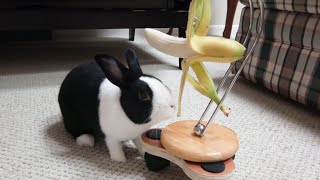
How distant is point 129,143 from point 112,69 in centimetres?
22

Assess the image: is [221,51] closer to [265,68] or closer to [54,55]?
[265,68]

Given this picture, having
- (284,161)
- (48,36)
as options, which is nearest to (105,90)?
(284,161)

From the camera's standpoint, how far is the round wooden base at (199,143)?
536 millimetres

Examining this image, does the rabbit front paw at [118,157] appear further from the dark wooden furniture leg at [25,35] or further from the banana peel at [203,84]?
the dark wooden furniture leg at [25,35]

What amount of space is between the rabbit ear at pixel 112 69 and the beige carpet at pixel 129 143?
17 centimetres

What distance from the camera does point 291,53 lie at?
1.02 metres

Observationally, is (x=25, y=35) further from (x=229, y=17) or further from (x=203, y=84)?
(x=203, y=84)

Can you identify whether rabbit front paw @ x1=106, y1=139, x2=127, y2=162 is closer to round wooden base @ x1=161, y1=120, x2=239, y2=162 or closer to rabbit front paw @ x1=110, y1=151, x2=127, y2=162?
rabbit front paw @ x1=110, y1=151, x2=127, y2=162

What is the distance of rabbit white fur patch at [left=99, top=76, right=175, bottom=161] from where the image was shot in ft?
1.94

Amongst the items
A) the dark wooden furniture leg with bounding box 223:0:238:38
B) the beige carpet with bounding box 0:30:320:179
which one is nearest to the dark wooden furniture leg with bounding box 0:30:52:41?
the beige carpet with bounding box 0:30:320:179

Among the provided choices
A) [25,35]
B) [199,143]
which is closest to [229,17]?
[25,35]

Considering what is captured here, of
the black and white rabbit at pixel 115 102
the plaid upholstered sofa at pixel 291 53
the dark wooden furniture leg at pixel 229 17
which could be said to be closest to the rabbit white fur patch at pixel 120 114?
the black and white rabbit at pixel 115 102

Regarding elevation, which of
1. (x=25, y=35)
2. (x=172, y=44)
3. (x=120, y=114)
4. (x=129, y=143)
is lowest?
(x=25, y=35)

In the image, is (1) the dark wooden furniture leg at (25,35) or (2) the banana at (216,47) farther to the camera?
(1) the dark wooden furniture leg at (25,35)
